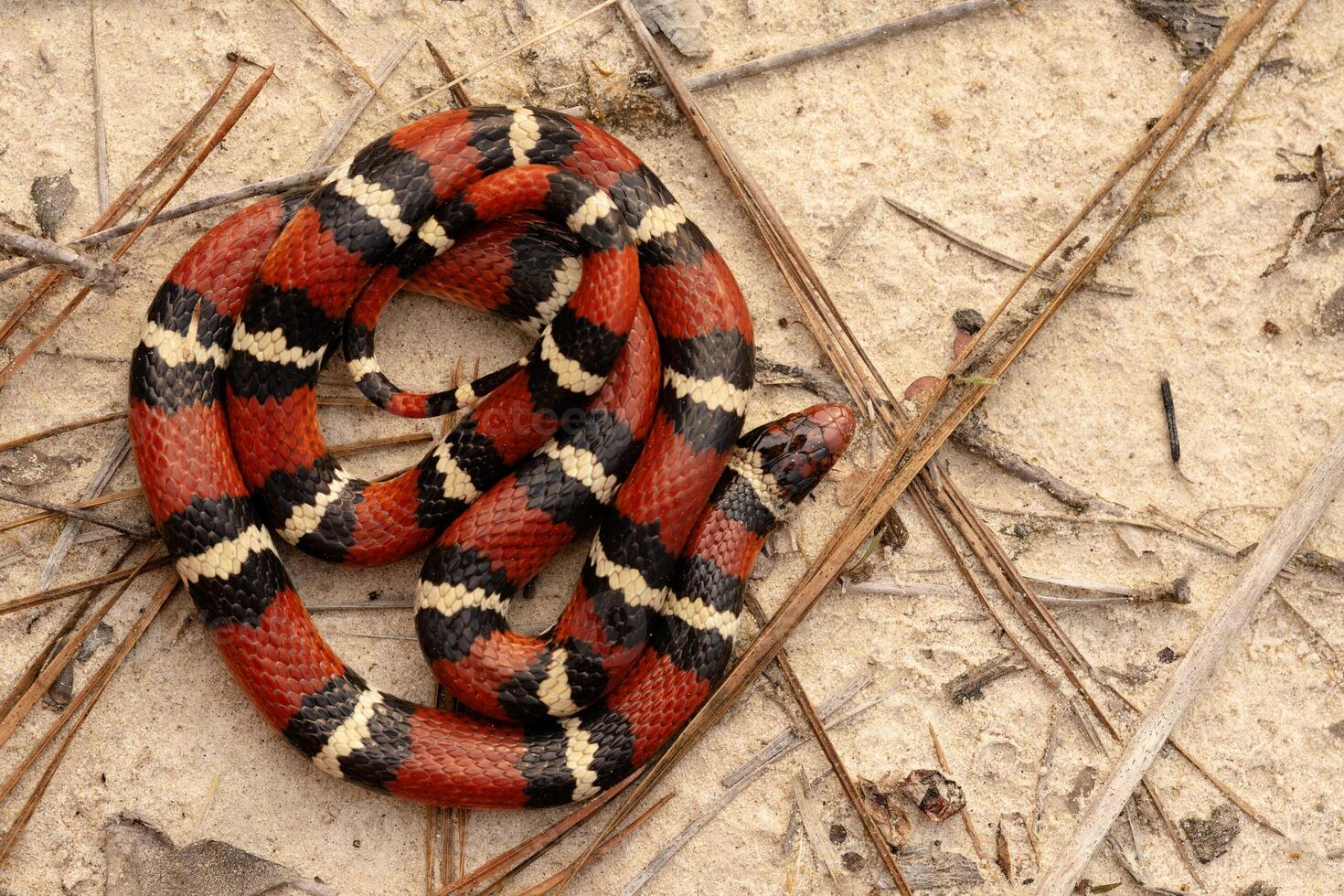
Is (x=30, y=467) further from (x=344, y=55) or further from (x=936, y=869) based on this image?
(x=936, y=869)

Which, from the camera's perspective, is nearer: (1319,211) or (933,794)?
(933,794)

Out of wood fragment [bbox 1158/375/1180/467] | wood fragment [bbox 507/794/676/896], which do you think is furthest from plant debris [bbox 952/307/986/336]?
wood fragment [bbox 507/794/676/896]

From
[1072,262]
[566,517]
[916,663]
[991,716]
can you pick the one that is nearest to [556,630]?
[566,517]

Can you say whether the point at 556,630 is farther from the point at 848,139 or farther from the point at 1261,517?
the point at 1261,517

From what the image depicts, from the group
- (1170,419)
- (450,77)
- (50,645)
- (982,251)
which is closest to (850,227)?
(982,251)

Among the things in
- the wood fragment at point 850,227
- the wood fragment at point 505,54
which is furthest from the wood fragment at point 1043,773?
the wood fragment at point 505,54

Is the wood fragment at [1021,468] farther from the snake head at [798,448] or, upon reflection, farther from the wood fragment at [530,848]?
the wood fragment at [530,848]

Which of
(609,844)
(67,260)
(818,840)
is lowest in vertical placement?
(818,840)
